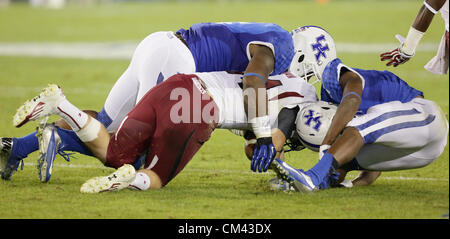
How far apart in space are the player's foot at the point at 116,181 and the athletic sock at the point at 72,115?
37cm

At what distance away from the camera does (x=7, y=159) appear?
5.10 metres

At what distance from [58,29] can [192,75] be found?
15.3m

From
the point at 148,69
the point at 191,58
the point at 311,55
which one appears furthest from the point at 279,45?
the point at 148,69

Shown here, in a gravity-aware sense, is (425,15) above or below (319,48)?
above

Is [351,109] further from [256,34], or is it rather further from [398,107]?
[256,34]

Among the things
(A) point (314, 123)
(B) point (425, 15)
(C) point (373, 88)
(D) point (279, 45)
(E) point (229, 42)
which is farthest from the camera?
(B) point (425, 15)

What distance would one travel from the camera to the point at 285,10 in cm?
2331

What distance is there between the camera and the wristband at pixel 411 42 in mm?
6090

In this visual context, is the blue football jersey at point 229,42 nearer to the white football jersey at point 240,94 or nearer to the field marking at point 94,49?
the white football jersey at point 240,94

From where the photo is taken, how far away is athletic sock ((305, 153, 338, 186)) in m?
4.67

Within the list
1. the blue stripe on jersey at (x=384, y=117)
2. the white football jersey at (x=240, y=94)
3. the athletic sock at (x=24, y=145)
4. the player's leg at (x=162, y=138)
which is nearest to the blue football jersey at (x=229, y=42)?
the white football jersey at (x=240, y=94)

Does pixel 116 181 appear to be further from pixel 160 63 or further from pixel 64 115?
pixel 160 63

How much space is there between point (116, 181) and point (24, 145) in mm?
919
